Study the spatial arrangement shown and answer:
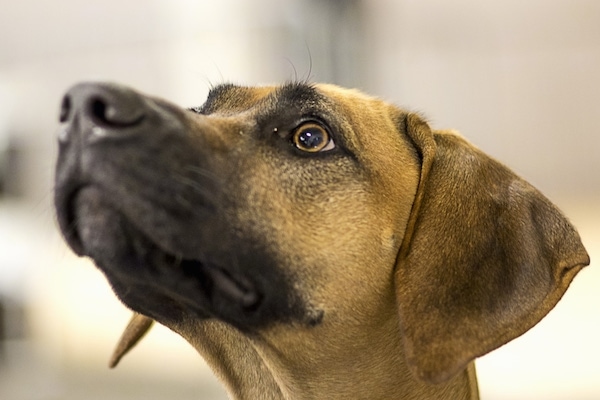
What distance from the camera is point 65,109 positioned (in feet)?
3.90

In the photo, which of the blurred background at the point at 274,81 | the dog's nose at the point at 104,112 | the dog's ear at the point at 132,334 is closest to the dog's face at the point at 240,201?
the dog's nose at the point at 104,112

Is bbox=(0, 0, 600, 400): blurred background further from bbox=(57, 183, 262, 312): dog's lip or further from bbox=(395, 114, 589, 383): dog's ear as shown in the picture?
bbox=(57, 183, 262, 312): dog's lip

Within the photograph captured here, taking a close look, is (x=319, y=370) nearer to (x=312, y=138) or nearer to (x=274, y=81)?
(x=312, y=138)

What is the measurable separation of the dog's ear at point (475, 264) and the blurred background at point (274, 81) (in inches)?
86.4

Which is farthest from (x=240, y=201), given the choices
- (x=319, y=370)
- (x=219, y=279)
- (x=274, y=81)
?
(x=274, y=81)

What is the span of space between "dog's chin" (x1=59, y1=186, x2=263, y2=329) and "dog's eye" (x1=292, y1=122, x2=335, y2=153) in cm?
35

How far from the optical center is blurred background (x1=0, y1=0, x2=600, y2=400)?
3.79 metres

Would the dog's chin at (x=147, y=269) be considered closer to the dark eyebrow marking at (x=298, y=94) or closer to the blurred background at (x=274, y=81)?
the dark eyebrow marking at (x=298, y=94)

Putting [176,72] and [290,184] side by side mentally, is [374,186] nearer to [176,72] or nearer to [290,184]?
[290,184]

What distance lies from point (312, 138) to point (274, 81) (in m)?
2.53

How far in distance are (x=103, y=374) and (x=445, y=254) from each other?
3500 mm

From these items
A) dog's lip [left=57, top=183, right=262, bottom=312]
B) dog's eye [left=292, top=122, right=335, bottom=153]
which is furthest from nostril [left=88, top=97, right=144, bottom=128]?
dog's eye [left=292, top=122, right=335, bottom=153]

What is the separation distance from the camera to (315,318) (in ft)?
4.50

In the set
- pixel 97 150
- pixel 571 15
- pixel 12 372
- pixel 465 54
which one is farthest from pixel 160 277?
pixel 12 372
